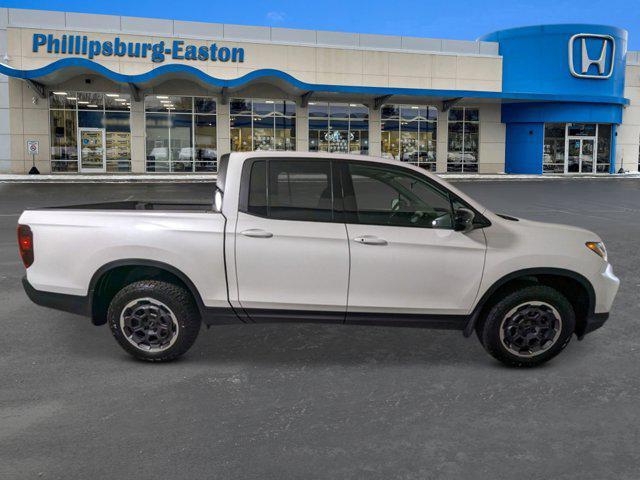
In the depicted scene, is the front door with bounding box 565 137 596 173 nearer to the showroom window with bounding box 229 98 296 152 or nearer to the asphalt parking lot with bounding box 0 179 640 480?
the showroom window with bounding box 229 98 296 152

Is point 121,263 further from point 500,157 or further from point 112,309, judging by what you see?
point 500,157

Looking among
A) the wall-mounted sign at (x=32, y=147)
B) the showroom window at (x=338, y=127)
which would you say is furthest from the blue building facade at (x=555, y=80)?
the wall-mounted sign at (x=32, y=147)

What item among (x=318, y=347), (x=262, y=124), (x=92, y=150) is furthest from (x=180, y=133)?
(x=318, y=347)

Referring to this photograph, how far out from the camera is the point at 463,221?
486 cm

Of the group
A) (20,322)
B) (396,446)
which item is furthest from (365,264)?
(20,322)

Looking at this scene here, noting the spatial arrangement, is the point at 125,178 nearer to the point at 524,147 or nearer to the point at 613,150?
the point at 524,147

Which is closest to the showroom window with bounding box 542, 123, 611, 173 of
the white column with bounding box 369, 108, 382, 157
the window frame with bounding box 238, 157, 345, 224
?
the white column with bounding box 369, 108, 382, 157

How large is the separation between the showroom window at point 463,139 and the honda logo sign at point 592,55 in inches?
263

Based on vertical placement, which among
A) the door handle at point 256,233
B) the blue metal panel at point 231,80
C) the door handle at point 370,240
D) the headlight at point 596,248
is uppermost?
the blue metal panel at point 231,80

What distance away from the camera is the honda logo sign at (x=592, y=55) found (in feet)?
132

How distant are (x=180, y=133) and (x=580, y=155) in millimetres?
26592

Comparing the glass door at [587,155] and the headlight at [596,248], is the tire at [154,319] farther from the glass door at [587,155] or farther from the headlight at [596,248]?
the glass door at [587,155]

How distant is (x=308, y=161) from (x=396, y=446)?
7.75 ft

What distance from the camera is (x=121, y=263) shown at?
4.96m
